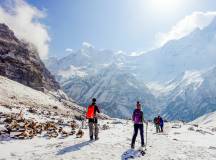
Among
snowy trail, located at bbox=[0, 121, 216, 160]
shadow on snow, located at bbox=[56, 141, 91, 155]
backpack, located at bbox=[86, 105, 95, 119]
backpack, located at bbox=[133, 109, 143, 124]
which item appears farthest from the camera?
backpack, located at bbox=[86, 105, 95, 119]

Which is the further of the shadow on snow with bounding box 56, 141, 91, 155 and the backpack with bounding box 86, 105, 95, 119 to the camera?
the backpack with bounding box 86, 105, 95, 119

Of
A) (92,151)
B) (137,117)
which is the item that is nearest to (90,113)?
(137,117)

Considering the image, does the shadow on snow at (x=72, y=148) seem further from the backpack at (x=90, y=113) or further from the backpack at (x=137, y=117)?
the backpack at (x=137, y=117)

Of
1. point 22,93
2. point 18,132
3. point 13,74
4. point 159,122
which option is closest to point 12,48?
point 13,74

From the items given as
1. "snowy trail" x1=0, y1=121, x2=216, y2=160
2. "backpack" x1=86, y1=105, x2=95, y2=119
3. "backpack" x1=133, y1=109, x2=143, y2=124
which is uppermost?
"backpack" x1=86, y1=105, x2=95, y2=119

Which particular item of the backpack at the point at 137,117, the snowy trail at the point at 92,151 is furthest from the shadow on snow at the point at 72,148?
the backpack at the point at 137,117

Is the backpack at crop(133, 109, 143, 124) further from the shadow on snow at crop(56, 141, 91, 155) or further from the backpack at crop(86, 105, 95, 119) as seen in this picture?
the shadow on snow at crop(56, 141, 91, 155)

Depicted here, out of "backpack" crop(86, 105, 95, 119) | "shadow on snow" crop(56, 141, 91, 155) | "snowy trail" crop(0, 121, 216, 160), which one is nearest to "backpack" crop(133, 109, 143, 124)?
"snowy trail" crop(0, 121, 216, 160)

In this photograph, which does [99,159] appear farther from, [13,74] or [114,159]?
[13,74]

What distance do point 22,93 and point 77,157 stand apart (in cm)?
8632

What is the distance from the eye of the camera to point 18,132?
2903 cm

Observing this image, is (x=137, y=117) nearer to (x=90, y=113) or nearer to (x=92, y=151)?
(x=90, y=113)

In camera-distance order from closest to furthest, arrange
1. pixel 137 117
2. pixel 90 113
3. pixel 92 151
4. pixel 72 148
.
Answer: pixel 92 151 → pixel 72 148 → pixel 137 117 → pixel 90 113

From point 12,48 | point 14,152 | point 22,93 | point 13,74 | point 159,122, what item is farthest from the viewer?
point 12,48
